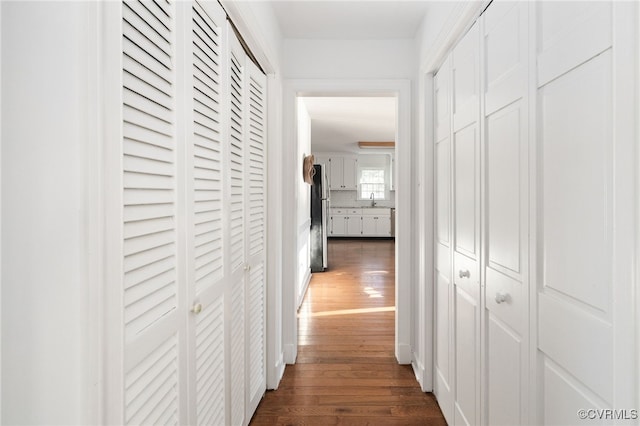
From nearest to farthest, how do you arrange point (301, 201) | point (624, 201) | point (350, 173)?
point (624, 201)
point (301, 201)
point (350, 173)

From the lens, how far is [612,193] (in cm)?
83

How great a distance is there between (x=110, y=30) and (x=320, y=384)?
7.75 feet

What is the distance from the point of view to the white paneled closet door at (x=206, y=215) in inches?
46.3

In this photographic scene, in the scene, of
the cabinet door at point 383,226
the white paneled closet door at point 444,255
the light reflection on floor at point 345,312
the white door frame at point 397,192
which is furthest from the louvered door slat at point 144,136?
the cabinet door at point 383,226

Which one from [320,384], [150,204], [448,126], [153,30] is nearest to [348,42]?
[448,126]

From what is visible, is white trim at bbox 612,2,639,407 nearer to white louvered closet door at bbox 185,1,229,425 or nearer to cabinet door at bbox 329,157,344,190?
white louvered closet door at bbox 185,1,229,425

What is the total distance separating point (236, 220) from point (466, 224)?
1131mm

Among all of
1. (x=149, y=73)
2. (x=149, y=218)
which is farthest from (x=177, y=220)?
(x=149, y=73)

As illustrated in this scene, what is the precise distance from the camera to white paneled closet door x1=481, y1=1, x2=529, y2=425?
124 centimetres

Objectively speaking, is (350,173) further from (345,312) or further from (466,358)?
(466,358)

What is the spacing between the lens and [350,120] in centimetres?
598

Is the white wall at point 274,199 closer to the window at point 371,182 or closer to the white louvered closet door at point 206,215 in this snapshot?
the white louvered closet door at point 206,215

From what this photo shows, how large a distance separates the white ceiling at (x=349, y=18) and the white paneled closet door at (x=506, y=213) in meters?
0.90

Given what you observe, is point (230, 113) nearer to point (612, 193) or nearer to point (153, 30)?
point (153, 30)
